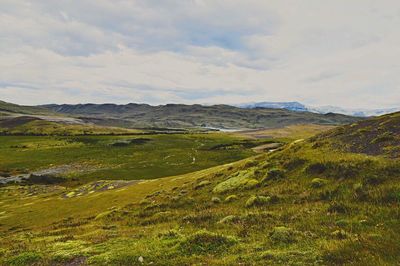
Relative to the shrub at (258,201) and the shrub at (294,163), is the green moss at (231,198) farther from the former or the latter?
the shrub at (294,163)

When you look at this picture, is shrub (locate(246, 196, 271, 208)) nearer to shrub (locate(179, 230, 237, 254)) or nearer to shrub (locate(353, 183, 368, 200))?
shrub (locate(353, 183, 368, 200))

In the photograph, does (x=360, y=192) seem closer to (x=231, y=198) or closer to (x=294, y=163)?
(x=294, y=163)

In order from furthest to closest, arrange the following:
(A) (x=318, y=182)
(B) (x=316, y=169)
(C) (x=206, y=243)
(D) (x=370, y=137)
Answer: (D) (x=370, y=137) → (B) (x=316, y=169) → (A) (x=318, y=182) → (C) (x=206, y=243)

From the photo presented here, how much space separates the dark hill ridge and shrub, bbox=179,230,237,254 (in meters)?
18.1

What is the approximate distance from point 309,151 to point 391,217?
19.4 metres

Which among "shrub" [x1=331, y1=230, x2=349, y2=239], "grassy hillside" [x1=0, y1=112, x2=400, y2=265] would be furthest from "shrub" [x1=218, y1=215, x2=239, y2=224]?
"shrub" [x1=331, y1=230, x2=349, y2=239]

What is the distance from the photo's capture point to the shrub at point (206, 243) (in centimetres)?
1530

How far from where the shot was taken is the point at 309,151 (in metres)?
35.4

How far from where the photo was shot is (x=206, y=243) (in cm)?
1589

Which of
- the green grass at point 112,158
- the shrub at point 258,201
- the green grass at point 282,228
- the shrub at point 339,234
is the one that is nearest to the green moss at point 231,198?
the green grass at point 282,228

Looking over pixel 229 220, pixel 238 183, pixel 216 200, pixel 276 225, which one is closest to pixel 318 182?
pixel 216 200

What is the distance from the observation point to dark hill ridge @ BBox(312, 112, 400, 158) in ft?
98.1

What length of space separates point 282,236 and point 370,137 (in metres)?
24.0

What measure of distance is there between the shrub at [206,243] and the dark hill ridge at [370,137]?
59.2ft
